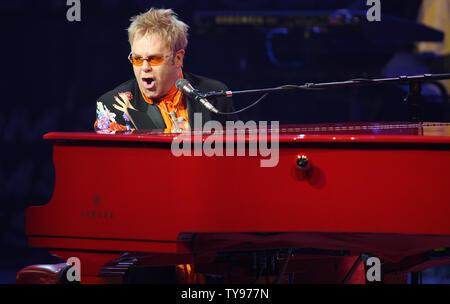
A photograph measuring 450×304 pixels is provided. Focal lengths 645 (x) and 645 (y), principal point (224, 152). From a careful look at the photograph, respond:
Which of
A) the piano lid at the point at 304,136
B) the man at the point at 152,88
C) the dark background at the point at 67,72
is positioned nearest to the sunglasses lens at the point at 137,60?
the man at the point at 152,88

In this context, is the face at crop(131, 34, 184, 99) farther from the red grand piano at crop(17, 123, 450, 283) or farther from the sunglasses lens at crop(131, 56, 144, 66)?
the red grand piano at crop(17, 123, 450, 283)

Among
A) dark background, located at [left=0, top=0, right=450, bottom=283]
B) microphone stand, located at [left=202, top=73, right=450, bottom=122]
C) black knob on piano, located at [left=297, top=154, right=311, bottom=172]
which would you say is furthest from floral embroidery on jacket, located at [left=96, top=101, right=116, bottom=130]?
dark background, located at [left=0, top=0, right=450, bottom=283]

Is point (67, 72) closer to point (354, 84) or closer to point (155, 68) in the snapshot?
point (155, 68)

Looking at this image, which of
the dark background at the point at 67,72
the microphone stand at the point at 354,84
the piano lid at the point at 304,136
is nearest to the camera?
the piano lid at the point at 304,136

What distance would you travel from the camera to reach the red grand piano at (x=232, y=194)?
2590mm

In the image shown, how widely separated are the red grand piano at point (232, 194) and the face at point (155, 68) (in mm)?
679

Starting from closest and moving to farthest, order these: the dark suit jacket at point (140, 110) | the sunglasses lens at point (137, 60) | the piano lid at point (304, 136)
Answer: the piano lid at point (304, 136), the sunglasses lens at point (137, 60), the dark suit jacket at point (140, 110)

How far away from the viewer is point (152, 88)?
346cm

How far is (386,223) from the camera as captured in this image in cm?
261

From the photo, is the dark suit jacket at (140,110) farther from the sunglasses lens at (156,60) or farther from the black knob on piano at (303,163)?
the black knob on piano at (303,163)

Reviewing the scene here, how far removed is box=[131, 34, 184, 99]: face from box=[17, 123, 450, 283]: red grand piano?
0.68m

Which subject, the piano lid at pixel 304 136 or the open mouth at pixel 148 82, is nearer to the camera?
the piano lid at pixel 304 136

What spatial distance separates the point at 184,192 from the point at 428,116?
284 centimetres
